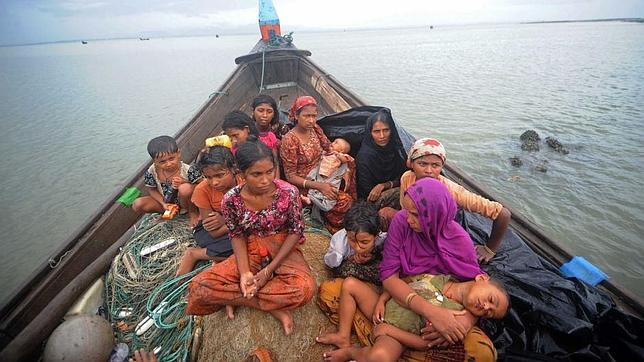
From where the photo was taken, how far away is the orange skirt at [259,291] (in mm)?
1828

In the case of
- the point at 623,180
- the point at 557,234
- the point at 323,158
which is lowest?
the point at 557,234

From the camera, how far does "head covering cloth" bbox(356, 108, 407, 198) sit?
2781 mm

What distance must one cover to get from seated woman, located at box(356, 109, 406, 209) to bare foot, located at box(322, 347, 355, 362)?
4.31 feet

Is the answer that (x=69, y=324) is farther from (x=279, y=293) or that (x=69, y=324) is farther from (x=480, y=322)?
(x=480, y=322)

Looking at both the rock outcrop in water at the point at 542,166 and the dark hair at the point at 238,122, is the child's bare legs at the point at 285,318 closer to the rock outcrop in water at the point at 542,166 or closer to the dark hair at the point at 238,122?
the dark hair at the point at 238,122

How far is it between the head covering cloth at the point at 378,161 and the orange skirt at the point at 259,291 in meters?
1.21

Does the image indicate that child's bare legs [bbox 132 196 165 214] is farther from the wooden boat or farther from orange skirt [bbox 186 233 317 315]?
orange skirt [bbox 186 233 317 315]

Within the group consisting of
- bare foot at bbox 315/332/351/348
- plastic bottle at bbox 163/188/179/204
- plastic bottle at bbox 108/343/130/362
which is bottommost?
plastic bottle at bbox 108/343/130/362

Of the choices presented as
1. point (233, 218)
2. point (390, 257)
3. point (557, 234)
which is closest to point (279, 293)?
point (233, 218)

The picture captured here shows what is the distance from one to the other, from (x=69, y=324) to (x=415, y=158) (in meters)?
2.56

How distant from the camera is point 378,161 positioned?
2.84m

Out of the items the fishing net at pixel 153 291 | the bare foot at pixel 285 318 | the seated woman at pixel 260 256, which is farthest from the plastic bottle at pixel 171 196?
the bare foot at pixel 285 318

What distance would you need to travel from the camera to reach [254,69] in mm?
7805

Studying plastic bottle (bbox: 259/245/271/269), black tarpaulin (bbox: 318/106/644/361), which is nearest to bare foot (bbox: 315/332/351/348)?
plastic bottle (bbox: 259/245/271/269)
